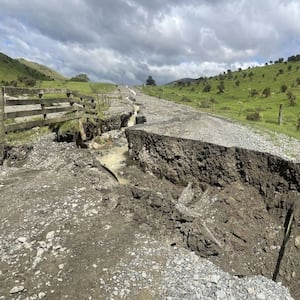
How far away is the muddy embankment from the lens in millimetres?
10258

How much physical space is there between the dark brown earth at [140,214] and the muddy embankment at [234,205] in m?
0.03

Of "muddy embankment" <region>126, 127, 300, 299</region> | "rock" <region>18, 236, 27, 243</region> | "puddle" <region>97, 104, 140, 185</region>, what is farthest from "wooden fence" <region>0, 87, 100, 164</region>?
"muddy embankment" <region>126, 127, 300, 299</region>

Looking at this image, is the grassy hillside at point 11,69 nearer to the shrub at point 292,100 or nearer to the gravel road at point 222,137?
the shrub at point 292,100

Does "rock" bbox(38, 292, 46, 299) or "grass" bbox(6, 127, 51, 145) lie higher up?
"grass" bbox(6, 127, 51, 145)

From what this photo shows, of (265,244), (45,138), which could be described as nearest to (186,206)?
(265,244)

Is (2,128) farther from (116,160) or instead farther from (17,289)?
(17,289)

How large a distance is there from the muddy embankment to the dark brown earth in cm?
3

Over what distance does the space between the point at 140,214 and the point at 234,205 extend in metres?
3.42

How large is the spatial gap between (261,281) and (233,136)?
Answer: 25.4ft

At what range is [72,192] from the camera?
12.4 meters

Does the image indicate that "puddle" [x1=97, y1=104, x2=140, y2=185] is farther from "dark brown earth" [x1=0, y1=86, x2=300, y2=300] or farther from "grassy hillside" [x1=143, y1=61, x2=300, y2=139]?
"grassy hillside" [x1=143, y1=61, x2=300, y2=139]

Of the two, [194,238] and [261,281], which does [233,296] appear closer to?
[261,281]

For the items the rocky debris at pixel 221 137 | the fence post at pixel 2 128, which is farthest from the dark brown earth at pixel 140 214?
the rocky debris at pixel 221 137

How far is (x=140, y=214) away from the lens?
11398mm
